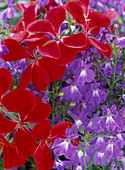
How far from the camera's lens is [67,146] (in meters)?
0.33

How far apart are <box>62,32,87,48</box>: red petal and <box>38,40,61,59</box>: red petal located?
1 cm

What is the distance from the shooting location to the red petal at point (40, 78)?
1.11ft

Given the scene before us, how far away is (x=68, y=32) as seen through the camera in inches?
14.6

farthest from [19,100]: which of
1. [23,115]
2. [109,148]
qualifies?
[109,148]

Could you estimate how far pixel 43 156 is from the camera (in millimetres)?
352

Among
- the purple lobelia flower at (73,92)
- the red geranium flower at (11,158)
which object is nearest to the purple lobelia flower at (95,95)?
the purple lobelia flower at (73,92)

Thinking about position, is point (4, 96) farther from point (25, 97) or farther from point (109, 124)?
point (109, 124)

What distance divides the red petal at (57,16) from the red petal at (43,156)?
0.15 meters

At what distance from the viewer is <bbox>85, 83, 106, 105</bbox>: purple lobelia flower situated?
0.36 metres

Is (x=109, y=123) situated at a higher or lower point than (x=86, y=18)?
lower

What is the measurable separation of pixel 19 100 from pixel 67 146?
80 mm

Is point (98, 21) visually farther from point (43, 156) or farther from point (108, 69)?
A: point (43, 156)

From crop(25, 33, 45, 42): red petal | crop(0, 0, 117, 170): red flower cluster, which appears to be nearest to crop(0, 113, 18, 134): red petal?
crop(0, 0, 117, 170): red flower cluster

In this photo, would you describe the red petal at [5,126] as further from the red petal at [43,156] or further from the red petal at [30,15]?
the red petal at [30,15]
